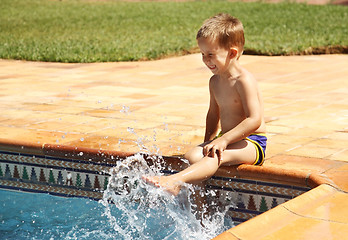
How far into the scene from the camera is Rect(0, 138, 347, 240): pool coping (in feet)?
8.40

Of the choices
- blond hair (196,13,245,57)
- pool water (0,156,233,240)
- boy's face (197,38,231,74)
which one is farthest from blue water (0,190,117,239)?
blond hair (196,13,245,57)

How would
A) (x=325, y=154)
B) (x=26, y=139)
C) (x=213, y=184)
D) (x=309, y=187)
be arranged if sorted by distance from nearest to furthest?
1. (x=309, y=187)
2. (x=213, y=184)
3. (x=325, y=154)
4. (x=26, y=139)

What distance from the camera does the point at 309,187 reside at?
10.7 ft

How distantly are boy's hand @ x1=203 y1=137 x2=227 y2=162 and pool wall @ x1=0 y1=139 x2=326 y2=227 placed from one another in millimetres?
170

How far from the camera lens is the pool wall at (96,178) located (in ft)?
10.9

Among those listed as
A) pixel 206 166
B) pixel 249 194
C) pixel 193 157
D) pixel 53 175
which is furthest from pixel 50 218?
pixel 249 194

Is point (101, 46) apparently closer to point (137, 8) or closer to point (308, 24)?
point (308, 24)

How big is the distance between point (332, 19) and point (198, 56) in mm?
5691

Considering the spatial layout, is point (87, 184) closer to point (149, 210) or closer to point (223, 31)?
point (149, 210)

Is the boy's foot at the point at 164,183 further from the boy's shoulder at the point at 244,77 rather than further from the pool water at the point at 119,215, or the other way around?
the boy's shoulder at the point at 244,77

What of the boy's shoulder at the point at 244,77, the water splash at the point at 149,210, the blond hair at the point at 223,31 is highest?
the blond hair at the point at 223,31

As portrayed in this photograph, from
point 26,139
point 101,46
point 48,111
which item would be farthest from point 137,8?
point 26,139

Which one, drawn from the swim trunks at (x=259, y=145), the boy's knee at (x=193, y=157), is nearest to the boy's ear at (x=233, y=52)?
the swim trunks at (x=259, y=145)

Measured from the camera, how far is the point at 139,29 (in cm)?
1277
